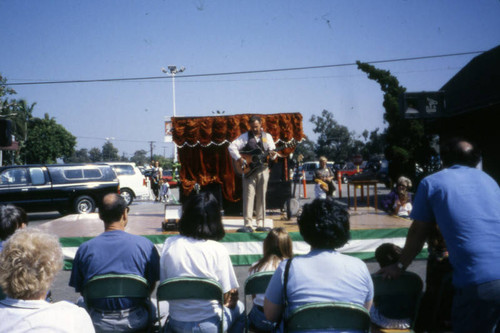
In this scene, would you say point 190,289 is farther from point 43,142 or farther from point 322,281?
point 43,142

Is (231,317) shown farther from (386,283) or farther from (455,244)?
(455,244)

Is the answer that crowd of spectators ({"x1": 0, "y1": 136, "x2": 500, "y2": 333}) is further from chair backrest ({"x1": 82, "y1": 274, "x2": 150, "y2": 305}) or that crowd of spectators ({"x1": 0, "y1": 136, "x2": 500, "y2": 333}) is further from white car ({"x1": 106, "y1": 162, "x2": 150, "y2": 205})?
white car ({"x1": 106, "y1": 162, "x2": 150, "y2": 205})

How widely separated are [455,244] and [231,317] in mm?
1539

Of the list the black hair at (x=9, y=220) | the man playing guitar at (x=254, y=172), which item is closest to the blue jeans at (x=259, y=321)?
the black hair at (x=9, y=220)

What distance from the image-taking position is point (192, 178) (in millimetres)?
10898

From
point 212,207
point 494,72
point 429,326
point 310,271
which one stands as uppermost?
point 494,72

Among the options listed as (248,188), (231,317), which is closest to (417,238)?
(231,317)

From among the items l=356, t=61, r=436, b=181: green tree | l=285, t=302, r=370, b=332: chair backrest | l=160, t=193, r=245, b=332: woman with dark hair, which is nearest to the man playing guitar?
l=160, t=193, r=245, b=332: woman with dark hair

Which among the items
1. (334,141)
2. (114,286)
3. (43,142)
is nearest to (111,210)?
(114,286)

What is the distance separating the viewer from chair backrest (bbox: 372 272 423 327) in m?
2.68

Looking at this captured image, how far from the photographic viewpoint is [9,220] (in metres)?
3.60

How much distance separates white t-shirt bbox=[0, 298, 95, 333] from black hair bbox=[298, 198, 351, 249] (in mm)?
1226

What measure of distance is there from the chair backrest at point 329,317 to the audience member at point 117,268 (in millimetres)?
1273

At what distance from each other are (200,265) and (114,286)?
1.88ft
